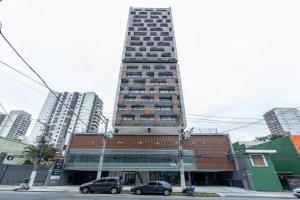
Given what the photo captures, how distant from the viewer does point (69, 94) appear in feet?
408

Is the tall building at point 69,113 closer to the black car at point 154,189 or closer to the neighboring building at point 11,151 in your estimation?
the neighboring building at point 11,151

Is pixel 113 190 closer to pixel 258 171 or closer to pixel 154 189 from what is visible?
pixel 154 189

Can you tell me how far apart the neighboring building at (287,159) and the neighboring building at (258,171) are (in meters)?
3.77

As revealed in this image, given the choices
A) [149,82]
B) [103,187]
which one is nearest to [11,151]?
[103,187]

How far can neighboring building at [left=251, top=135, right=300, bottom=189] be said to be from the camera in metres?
28.5

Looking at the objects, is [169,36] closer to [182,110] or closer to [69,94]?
[182,110]

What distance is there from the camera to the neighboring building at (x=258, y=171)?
25734 millimetres

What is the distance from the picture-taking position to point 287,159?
30578mm

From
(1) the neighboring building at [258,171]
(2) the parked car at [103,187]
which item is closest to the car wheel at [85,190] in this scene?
(2) the parked car at [103,187]

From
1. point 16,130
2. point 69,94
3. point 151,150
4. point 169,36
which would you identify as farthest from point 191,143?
point 69,94

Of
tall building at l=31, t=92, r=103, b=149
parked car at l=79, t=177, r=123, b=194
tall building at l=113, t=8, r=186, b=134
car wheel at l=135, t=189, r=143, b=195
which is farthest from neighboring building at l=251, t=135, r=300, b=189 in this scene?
tall building at l=31, t=92, r=103, b=149

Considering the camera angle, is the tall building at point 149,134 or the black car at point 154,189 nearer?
the black car at point 154,189

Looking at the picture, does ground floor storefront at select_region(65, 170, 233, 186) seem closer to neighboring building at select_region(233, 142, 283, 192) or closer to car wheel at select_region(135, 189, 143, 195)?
neighboring building at select_region(233, 142, 283, 192)

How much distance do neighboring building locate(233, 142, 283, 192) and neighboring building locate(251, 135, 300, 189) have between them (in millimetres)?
3774
